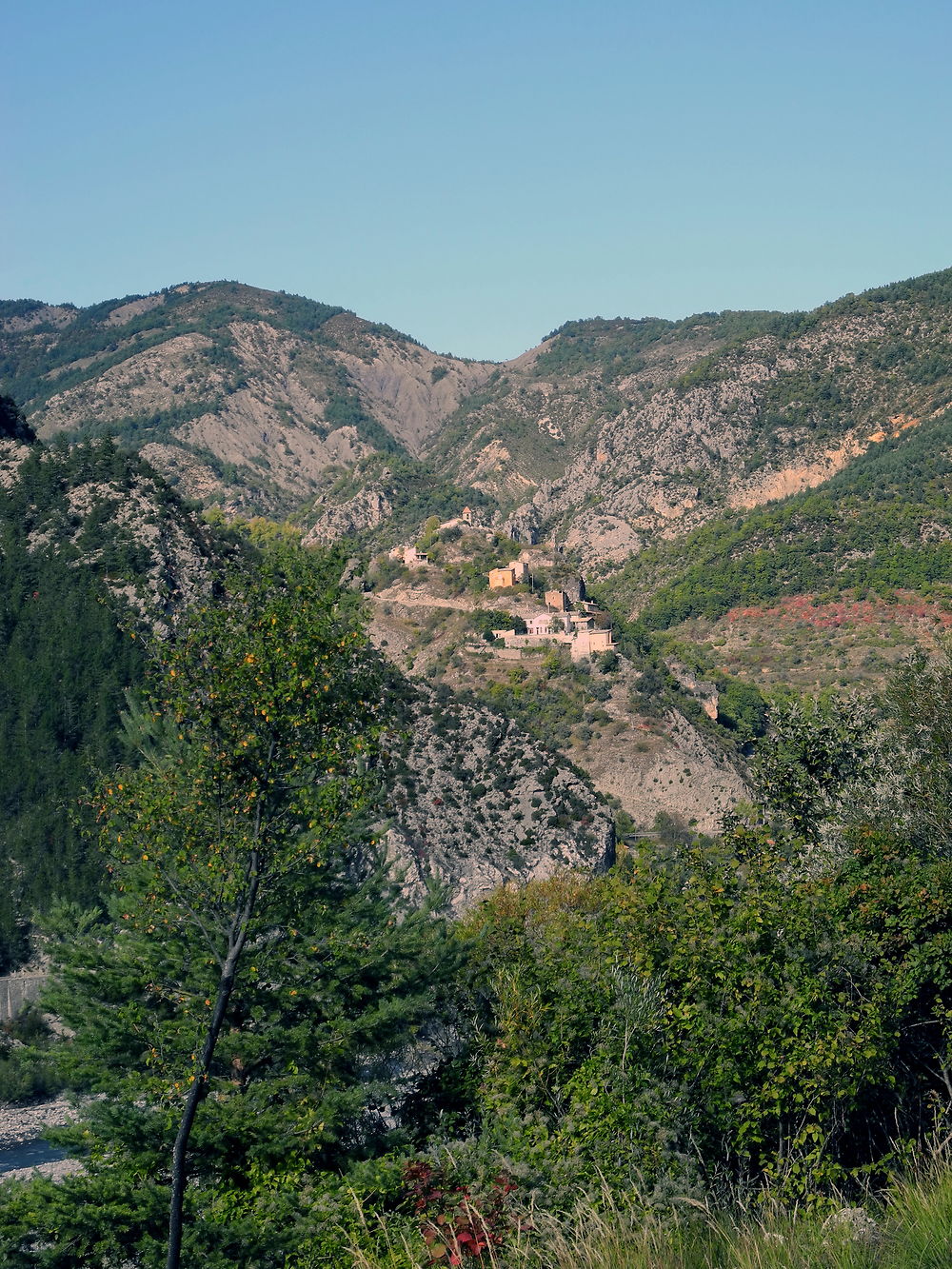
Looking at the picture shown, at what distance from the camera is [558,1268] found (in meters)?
6.20

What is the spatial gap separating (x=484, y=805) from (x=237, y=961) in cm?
4374

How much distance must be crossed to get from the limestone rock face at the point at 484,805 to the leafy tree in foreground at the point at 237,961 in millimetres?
26731

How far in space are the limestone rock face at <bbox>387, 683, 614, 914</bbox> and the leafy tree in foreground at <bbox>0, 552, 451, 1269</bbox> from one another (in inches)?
1052

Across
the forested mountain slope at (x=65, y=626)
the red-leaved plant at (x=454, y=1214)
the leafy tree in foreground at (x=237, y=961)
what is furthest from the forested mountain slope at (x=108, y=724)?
the red-leaved plant at (x=454, y=1214)

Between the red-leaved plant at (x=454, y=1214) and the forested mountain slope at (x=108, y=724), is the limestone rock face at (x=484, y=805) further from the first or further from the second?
the red-leaved plant at (x=454, y=1214)

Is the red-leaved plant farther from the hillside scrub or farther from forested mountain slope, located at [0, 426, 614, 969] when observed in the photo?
forested mountain slope, located at [0, 426, 614, 969]

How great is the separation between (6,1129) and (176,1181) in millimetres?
31769

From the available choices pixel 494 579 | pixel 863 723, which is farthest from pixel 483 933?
pixel 494 579

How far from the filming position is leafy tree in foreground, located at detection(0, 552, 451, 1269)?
9.43 metres

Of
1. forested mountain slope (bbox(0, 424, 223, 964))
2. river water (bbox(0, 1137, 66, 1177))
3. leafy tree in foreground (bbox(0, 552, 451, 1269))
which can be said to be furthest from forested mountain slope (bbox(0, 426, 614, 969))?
leafy tree in foreground (bbox(0, 552, 451, 1269))

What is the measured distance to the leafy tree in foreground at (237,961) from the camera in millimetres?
9430

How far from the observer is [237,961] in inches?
366

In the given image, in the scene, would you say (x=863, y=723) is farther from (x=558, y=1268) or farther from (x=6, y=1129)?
(x=6, y=1129)

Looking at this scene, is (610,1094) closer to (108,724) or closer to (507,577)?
(108,724)
